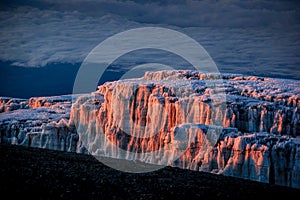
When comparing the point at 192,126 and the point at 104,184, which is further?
the point at 192,126

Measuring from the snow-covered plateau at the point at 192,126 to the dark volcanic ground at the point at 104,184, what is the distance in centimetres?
661

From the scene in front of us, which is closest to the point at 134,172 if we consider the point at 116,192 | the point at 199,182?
the point at 199,182

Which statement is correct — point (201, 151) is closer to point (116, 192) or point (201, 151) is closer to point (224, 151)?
point (224, 151)

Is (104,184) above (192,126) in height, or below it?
below

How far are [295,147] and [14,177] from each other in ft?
76.5

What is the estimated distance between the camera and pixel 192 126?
126ft

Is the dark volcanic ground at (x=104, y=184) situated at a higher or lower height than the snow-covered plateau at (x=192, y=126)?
lower

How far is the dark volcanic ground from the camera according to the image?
20559 millimetres

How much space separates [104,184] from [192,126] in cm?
1690

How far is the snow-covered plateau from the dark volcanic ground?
6613mm

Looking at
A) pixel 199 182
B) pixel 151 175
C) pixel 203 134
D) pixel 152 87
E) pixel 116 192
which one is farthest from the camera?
pixel 152 87

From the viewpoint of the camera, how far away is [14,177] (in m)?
22.7

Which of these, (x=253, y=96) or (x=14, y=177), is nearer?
(x=14, y=177)

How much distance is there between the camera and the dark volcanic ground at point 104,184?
20559 millimetres
